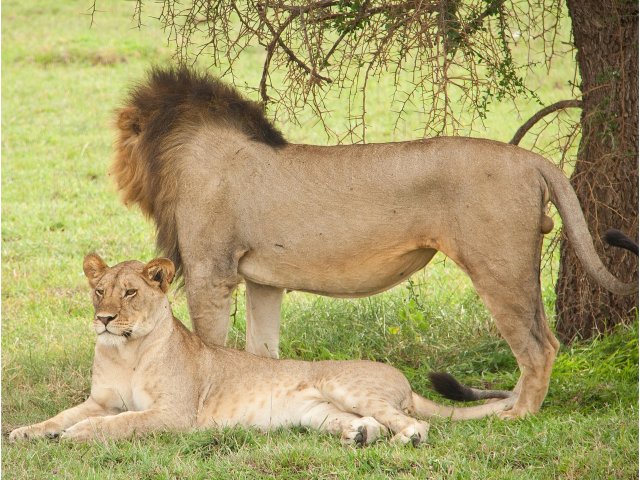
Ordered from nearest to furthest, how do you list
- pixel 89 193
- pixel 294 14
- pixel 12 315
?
pixel 294 14 < pixel 12 315 < pixel 89 193

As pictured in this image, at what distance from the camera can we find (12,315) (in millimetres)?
7172

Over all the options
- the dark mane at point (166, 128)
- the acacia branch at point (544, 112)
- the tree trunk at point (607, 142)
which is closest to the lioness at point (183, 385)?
the dark mane at point (166, 128)

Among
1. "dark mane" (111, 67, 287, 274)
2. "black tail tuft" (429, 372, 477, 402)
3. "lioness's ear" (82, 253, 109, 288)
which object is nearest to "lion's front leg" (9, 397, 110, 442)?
"lioness's ear" (82, 253, 109, 288)

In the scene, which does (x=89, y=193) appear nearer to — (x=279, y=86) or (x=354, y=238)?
(x=279, y=86)

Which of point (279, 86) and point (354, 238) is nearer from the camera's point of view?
point (354, 238)

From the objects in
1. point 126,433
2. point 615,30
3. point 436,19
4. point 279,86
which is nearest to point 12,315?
point 126,433

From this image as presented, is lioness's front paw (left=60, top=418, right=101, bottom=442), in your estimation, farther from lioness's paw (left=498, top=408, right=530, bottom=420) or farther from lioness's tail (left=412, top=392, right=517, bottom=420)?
lioness's paw (left=498, top=408, right=530, bottom=420)

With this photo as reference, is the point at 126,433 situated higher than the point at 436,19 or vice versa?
the point at 436,19

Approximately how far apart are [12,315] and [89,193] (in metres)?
3.26

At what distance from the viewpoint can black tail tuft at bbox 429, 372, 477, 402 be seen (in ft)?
15.7

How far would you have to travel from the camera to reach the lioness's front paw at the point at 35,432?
4.41m

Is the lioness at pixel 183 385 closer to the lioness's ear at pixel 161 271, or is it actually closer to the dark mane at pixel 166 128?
the lioness's ear at pixel 161 271

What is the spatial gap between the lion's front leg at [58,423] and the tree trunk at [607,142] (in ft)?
8.95

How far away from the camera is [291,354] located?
19.9ft
